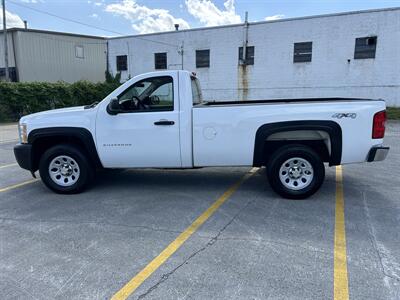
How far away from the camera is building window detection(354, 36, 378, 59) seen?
21000 millimetres

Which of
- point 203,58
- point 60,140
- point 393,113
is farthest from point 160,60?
point 60,140

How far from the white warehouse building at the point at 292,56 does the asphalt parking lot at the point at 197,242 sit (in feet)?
58.1

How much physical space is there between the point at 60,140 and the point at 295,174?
12.7 feet

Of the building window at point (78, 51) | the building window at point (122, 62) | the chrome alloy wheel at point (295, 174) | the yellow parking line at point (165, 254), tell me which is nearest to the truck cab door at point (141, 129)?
the yellow parking line at point (165, 254)

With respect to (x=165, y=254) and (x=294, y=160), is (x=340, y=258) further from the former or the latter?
(x=294, y=160)

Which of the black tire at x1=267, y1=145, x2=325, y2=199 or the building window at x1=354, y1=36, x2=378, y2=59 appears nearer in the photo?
the black tire at x1=267, y1=145, x2=325, y2=199

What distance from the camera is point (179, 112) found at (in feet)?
16.9

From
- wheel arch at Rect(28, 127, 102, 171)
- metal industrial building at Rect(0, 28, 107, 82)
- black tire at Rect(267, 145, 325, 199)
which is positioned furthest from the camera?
metal industrial building at Rect(0, 28, 107, 82)

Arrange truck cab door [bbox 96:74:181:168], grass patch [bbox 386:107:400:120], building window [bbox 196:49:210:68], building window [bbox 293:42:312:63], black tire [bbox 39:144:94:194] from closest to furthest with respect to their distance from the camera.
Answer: truck cab door [bbox 96:74:181:168], black tire [bbox 39:144:94:194], grass patch [bbox 386:107:400:120], building window [bbox 293:42:312:63], building window [bbox 196:49:210:68]

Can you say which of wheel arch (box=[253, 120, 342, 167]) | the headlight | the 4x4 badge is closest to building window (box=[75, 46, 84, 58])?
the headlight

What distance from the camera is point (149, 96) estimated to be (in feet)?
18.0

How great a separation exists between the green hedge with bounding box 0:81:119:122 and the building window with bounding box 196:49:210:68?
8561 millimetres

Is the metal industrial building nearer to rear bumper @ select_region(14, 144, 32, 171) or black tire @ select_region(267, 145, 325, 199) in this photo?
rear bumper @ select_region(14, 144, 32, 171)

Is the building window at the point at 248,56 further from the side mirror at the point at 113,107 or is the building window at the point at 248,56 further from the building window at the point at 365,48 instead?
the side mirror at the point at 113,107
